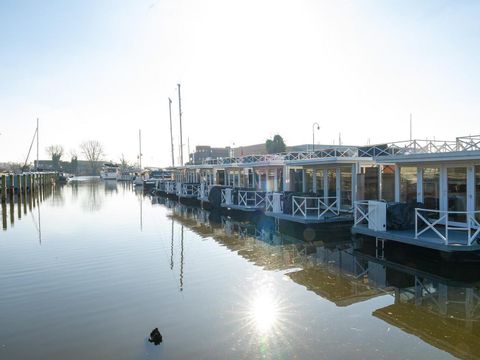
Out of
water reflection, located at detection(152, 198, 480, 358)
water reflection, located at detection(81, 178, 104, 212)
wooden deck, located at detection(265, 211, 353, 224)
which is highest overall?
wooden deck, located at detection(265, 211, 353, 224)

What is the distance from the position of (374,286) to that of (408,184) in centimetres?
651

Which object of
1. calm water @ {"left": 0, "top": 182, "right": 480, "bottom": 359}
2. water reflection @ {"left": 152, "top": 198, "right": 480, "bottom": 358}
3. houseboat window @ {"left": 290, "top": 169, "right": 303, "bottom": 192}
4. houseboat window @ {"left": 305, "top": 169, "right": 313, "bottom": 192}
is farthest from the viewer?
houseboat window @ {"left": 290, "top": 169, "right": 303, "bottom": 192}

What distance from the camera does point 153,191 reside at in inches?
1877

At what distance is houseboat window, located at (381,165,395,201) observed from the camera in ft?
52.7

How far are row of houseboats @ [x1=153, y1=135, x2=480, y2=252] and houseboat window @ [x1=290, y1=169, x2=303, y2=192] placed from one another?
54 millimetres

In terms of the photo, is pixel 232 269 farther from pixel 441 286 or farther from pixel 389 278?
pixel 441 286

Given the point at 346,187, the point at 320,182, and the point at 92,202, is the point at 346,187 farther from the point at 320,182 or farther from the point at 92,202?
the point at 92,202

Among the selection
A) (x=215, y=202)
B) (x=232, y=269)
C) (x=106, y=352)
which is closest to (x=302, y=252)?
(x=232, y=269)

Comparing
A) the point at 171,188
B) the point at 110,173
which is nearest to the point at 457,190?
the point at 171,188

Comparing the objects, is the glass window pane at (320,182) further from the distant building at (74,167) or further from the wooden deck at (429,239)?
the distant building at (74,167)

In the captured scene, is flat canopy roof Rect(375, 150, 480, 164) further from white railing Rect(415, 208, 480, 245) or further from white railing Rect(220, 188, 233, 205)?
white railing Rect(220, 188, 233, 205)

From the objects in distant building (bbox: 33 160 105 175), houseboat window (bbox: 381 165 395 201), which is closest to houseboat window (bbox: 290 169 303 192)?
houseboat window (bbox: 381 165 395 201)

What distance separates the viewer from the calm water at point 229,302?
625cm

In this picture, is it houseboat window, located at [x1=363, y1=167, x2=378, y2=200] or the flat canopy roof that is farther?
houseboat window, located at [x1=363, y1=167, x2=378, y2=200]
